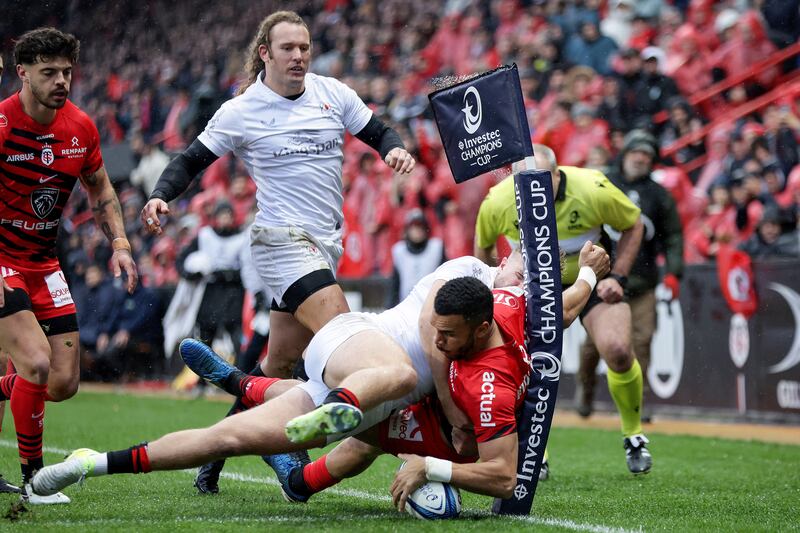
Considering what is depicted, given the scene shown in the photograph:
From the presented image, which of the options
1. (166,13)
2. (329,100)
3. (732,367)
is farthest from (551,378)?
(166,13)

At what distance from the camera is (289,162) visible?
657 cm

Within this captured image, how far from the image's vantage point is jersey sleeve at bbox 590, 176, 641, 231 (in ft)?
25.7

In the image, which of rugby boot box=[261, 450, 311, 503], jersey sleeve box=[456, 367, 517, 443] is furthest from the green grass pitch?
jersey sleeve box=[456, 367, 517, 443]

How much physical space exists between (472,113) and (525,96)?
954 centimetres

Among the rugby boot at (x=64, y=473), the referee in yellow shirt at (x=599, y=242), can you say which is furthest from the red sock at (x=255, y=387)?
the referee in yellow shirt at (x=599, y=242)

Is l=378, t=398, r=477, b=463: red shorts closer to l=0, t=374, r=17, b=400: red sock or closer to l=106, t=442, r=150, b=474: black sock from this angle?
l=106, t=442, r=150, b=474: black sock

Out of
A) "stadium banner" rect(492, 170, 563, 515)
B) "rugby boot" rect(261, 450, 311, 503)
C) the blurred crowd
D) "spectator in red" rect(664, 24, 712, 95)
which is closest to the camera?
"stadium banner" rect(492, 170, 563, 515)

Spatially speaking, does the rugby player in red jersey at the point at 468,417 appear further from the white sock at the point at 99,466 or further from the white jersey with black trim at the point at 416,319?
the white sock at the point at 99,466

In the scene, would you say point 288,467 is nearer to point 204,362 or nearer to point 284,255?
point 204,362

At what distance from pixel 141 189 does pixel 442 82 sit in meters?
14.7

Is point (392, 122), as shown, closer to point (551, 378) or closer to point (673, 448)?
point (673, 448)

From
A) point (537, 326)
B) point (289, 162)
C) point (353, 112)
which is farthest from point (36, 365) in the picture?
point (537, 326)

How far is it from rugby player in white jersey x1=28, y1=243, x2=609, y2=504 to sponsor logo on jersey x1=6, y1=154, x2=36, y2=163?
1790mm

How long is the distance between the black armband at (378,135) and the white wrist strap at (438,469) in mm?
2065
